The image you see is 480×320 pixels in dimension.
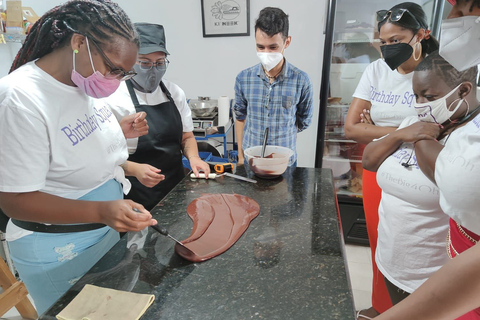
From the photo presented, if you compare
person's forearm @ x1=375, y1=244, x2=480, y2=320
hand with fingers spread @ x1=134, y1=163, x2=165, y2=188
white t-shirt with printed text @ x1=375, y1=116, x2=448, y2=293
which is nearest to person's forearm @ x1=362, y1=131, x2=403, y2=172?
white t-shirt with printed text @ x1=375, y1=116, x2=448, y2=293

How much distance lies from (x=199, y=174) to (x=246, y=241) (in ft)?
2.01

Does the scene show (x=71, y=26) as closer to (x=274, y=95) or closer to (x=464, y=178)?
(x=464, y=178)

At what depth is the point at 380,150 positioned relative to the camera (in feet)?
4.16

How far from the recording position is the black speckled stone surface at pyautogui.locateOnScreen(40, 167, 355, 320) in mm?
749

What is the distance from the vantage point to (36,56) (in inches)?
38.1

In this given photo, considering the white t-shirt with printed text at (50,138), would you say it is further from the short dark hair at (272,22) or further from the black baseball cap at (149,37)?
the short dark hair at (272,22)

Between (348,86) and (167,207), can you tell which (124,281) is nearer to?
(167,207)

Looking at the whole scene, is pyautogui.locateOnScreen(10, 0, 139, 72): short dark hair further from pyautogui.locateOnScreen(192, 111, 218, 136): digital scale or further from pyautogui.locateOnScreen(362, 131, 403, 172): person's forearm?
pyautogui.locateOnScreen(192, 111, 218, 136): digital scale

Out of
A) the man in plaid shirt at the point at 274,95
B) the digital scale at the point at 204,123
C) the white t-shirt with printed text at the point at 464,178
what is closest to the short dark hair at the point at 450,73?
the white t-shirt with printed text at the point at 464,178

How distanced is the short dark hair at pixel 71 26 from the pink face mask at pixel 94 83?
48 millimetres

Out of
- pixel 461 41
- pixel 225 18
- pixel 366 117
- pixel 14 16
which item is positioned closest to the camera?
pixel 461 41

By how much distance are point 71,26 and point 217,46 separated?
2.61m

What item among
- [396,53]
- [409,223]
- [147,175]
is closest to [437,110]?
[409,223]

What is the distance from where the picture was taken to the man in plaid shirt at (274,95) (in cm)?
211
